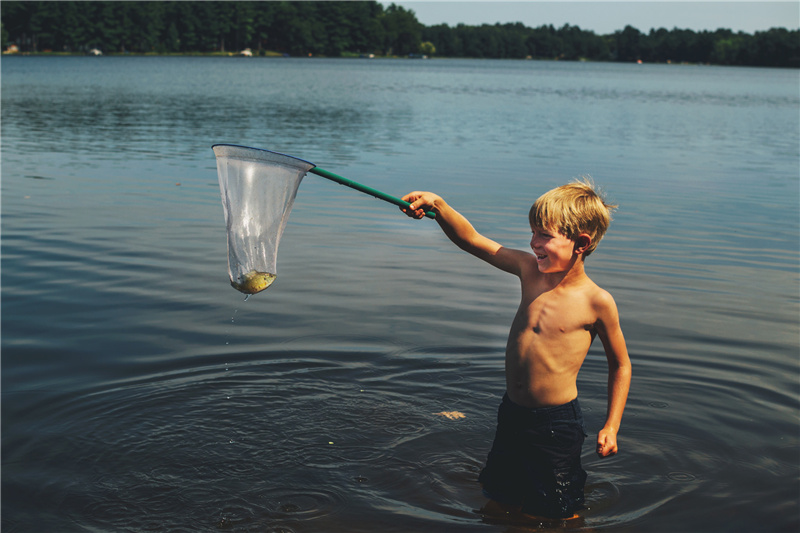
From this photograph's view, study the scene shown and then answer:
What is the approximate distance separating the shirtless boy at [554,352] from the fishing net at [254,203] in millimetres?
686

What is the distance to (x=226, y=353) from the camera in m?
6.55

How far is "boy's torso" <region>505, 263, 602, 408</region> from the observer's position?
158 inches

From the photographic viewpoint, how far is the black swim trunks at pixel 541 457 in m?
4.08

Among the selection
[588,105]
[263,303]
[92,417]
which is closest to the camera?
[92,417]

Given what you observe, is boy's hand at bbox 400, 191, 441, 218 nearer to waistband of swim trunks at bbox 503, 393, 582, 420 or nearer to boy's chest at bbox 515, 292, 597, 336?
boy's chest at bbox 515, 292, 597, 336

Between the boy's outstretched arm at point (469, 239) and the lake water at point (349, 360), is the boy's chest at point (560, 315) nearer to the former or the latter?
the boy's outstretched arm at point (469, 239)

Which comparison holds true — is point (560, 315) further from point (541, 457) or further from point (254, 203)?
point (254, 203)

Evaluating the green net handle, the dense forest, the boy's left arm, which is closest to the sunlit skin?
the boy's left arm

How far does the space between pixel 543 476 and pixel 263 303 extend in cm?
453

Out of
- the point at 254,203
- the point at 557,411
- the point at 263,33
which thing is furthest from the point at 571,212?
the point at 263,33

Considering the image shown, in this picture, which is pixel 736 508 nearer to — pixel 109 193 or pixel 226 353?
Answer: pixel 226 353

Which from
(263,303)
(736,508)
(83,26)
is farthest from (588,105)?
(83,26)

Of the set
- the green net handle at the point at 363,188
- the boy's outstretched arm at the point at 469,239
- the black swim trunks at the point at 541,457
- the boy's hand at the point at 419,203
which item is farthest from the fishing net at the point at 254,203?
the black swim trunks at the point at 541,457

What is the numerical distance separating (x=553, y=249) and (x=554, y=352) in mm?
526
